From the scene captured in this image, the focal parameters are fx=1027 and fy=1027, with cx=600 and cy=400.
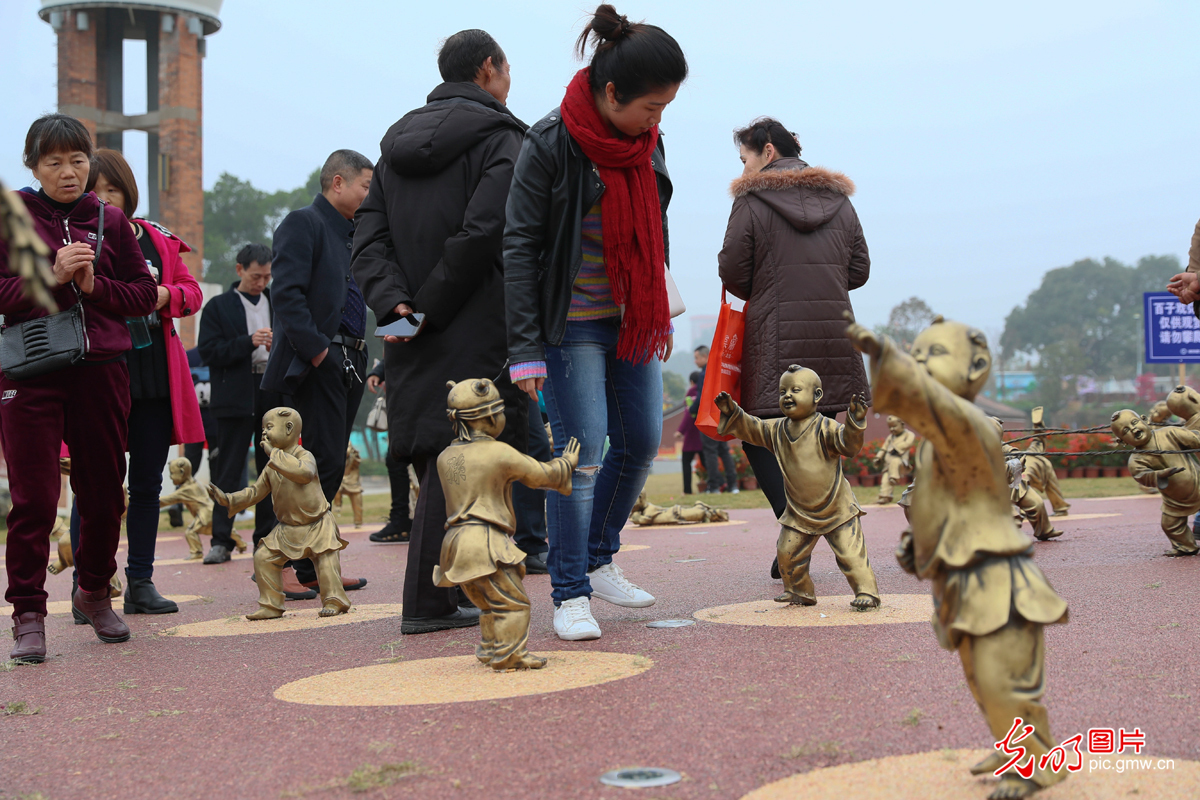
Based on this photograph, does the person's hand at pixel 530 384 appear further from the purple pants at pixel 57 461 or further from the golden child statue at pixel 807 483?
the purple pants at pixel 57 461

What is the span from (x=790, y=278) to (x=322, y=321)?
7.88 ft

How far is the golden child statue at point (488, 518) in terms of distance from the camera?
3094mm

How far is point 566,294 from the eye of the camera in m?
3.67

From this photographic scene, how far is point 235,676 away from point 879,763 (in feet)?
7.02

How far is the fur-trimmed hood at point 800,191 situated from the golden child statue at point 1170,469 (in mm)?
2040

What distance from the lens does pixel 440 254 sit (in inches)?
160

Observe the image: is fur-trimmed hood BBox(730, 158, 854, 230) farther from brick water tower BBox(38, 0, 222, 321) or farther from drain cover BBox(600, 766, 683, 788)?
brick water tower BBox(38, 0, 222, 321)

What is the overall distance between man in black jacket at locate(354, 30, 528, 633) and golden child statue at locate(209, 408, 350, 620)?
0.67m

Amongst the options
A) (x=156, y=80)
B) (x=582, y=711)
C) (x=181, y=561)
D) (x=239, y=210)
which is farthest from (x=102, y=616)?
(x=239, y=210)

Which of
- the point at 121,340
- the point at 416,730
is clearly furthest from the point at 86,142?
the point at 416,730

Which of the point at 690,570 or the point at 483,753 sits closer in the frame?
the point at 483,753

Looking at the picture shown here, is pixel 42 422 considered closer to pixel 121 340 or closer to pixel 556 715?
pixel 121 340

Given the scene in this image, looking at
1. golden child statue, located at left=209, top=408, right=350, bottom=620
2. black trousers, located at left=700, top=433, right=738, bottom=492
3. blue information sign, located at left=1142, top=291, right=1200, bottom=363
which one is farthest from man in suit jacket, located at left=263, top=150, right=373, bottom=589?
blue information sign, located at left=1142, top=291, right=1200, bottom=363

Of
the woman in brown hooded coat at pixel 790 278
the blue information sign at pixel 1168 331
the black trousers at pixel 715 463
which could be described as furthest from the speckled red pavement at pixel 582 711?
the blue information sign at pixel 1168 331
